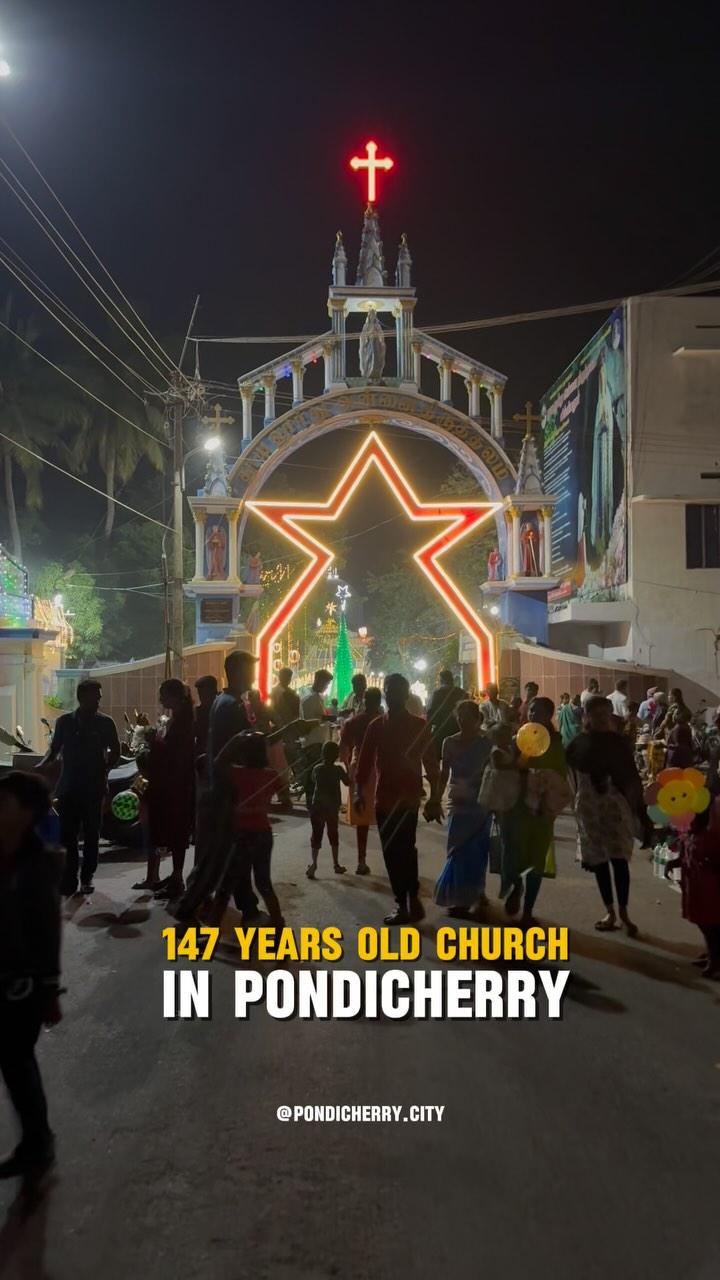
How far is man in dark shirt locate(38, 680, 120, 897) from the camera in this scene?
8.23 metres

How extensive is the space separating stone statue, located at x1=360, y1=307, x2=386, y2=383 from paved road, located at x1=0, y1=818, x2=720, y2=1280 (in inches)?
876

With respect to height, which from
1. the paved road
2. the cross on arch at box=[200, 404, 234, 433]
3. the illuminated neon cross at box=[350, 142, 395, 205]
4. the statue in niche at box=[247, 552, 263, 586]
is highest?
the illuminated neon cross at box=[350, 142, 395, 205]

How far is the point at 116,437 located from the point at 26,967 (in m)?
45.7

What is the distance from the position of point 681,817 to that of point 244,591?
2087 cm

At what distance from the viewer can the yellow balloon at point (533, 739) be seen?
7227mm

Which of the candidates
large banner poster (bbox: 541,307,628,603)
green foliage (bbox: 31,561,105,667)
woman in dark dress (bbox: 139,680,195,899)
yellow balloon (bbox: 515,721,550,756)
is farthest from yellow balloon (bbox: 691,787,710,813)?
green foliage (bbox: 31,561,105,667)

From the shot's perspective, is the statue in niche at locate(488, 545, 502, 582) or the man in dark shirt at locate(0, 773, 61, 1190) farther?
the statue in niche at locate(488, 545, 502, 582)

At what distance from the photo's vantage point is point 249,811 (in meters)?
6.70

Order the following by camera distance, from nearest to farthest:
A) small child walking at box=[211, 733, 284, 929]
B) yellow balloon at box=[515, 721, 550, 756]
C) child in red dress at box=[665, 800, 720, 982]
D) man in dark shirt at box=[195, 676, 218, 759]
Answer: child in red dress at box=[665, 800, 720, 982], small child walking at box=[211, 733, 284, 929], yellow balloon at box=[515, 721, 550, 756], man in dark shirt at box=[195, 676, 218, 759]

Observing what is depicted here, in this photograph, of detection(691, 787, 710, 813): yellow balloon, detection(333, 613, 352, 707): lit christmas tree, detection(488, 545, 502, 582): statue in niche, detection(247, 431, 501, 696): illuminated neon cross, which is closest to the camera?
detection(691, 787, 710, 813): yellow balloon

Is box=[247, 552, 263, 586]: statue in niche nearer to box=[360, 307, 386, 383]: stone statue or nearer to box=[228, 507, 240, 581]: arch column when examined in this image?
box=[228, 507, 240, 581]: arch column

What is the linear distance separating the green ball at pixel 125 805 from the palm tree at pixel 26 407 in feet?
108

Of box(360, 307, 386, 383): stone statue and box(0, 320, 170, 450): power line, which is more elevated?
box(0, 320, 170, 450): power line

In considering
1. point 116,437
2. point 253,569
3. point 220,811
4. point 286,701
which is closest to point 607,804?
point 220,811
